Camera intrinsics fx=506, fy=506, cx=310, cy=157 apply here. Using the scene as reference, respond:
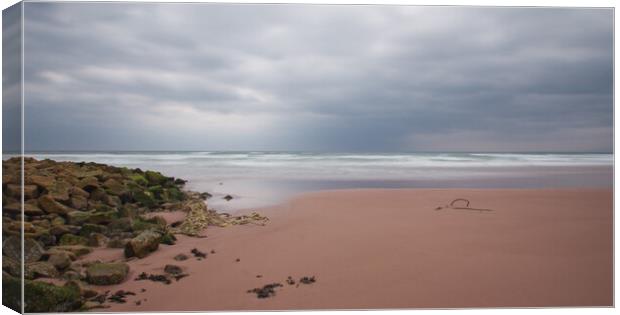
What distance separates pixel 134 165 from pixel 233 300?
1.10 meters

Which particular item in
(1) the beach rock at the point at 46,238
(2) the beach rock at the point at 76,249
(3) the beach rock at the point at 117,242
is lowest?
(2) the beach rock at the point at 76,249

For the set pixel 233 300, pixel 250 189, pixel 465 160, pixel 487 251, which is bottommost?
pixel 233 300

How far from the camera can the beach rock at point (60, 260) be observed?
311cm

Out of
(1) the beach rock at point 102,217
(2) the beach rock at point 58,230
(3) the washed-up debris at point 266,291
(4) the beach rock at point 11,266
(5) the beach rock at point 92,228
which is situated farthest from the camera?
(1) the beach rock at point 102,217

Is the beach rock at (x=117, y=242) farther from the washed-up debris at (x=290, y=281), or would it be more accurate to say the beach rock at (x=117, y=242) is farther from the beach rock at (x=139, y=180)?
the washed-up debris at (x=290, y=281)

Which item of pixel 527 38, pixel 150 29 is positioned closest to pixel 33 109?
pixel 150 29

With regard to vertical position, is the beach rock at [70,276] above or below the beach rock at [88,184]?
below

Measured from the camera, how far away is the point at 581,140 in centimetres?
336

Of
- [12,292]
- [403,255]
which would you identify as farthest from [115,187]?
[403,255]

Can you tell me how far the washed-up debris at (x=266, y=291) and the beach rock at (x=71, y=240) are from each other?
1.13 metres

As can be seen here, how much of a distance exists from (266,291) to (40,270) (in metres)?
1.38

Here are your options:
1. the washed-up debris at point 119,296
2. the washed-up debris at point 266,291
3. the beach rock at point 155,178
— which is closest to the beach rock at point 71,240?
the washed-up debris at point 119,296

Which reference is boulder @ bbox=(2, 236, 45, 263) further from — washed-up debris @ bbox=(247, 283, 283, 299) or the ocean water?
washed-up debris @ bbox=(247, 283, 283, 299)

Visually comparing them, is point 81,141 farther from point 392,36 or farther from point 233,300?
point 392,36
